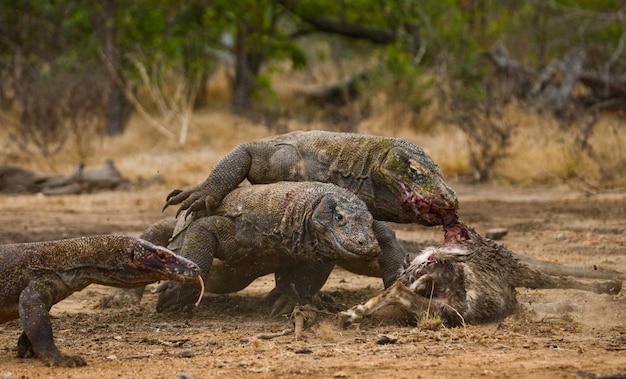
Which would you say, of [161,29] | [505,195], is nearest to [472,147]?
[505,195]

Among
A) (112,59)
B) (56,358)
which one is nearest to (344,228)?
(56,358)

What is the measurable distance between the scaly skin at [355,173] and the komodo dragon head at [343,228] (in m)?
0.53

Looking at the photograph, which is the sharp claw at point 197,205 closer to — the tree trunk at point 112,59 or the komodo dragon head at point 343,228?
the komodo dragon head at point 343,228

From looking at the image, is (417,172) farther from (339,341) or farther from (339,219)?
(339,341)

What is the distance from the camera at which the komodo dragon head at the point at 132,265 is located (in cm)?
532

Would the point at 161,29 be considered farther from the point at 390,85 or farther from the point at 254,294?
the point at 254,294

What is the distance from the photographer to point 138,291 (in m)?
7.29

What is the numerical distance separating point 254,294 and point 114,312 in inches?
45.6

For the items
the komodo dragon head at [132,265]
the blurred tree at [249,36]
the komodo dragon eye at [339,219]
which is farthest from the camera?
the blurred tree at [249,36]

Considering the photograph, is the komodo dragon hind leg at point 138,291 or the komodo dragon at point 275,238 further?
the komodo dragon hind leg at point 138,291

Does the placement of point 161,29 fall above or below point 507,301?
above

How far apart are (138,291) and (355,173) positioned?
5.90 ft

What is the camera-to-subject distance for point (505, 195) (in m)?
13.3

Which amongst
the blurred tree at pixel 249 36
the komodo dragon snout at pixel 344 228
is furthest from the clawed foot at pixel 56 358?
the blurred tree at pixel 249 36
